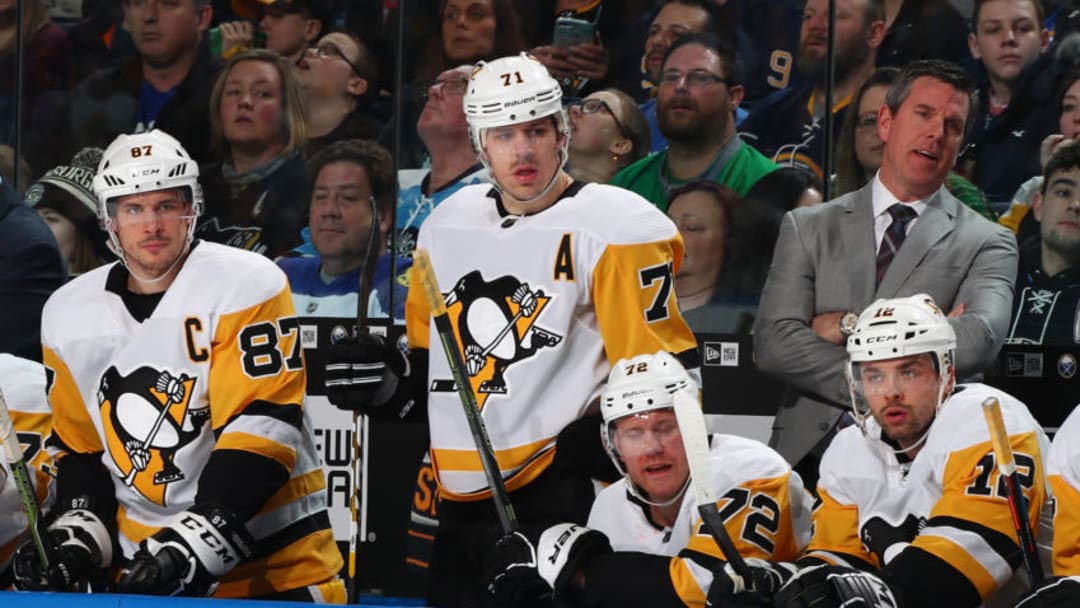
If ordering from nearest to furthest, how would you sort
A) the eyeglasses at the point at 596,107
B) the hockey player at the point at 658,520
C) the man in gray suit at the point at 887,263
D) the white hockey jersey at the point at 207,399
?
the hockey player at the point at 658,520
the white hockey jersey at the point at 207,399
the man in gray suit at the point at 887,263
the eyeglasses at the point at 596,107

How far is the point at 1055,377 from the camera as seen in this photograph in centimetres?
461

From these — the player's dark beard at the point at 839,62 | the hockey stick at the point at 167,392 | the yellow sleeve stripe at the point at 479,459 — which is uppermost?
the player's dark beard at the point at 839,62

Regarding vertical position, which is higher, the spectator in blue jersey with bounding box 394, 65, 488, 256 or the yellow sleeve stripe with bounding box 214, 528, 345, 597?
the spectator in blue jersey with bounding box 394, 65, 488, 256

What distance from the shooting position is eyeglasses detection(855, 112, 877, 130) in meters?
4.76

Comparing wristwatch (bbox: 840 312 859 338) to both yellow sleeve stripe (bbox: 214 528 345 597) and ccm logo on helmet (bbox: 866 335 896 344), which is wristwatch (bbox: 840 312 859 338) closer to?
ccm logo on helmet (bbox: 866 335 896 344)

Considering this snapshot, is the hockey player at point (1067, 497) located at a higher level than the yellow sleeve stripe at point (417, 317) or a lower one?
lower

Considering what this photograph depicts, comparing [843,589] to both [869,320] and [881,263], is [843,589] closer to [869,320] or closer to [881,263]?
[869,320]

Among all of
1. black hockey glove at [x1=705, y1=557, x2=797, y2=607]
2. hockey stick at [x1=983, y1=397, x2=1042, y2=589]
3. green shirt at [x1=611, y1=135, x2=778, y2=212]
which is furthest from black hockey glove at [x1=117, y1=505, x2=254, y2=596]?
green shirt at [x1=611, y1=135, x2=778, y2=212]

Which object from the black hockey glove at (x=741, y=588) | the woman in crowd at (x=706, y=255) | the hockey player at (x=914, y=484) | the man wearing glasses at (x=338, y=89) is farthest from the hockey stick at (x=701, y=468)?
the man wearing glasses at (x=338, y=89)

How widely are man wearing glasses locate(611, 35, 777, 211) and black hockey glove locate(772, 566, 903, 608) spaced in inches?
85.1

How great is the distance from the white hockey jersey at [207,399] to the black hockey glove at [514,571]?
49 cm

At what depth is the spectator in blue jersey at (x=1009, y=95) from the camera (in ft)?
15.5

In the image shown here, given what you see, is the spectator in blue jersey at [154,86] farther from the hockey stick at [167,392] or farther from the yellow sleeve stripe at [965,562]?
the yellow sleeve stripe at [965,562]

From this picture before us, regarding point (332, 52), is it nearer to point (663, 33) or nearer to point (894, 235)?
point (663, 33)
